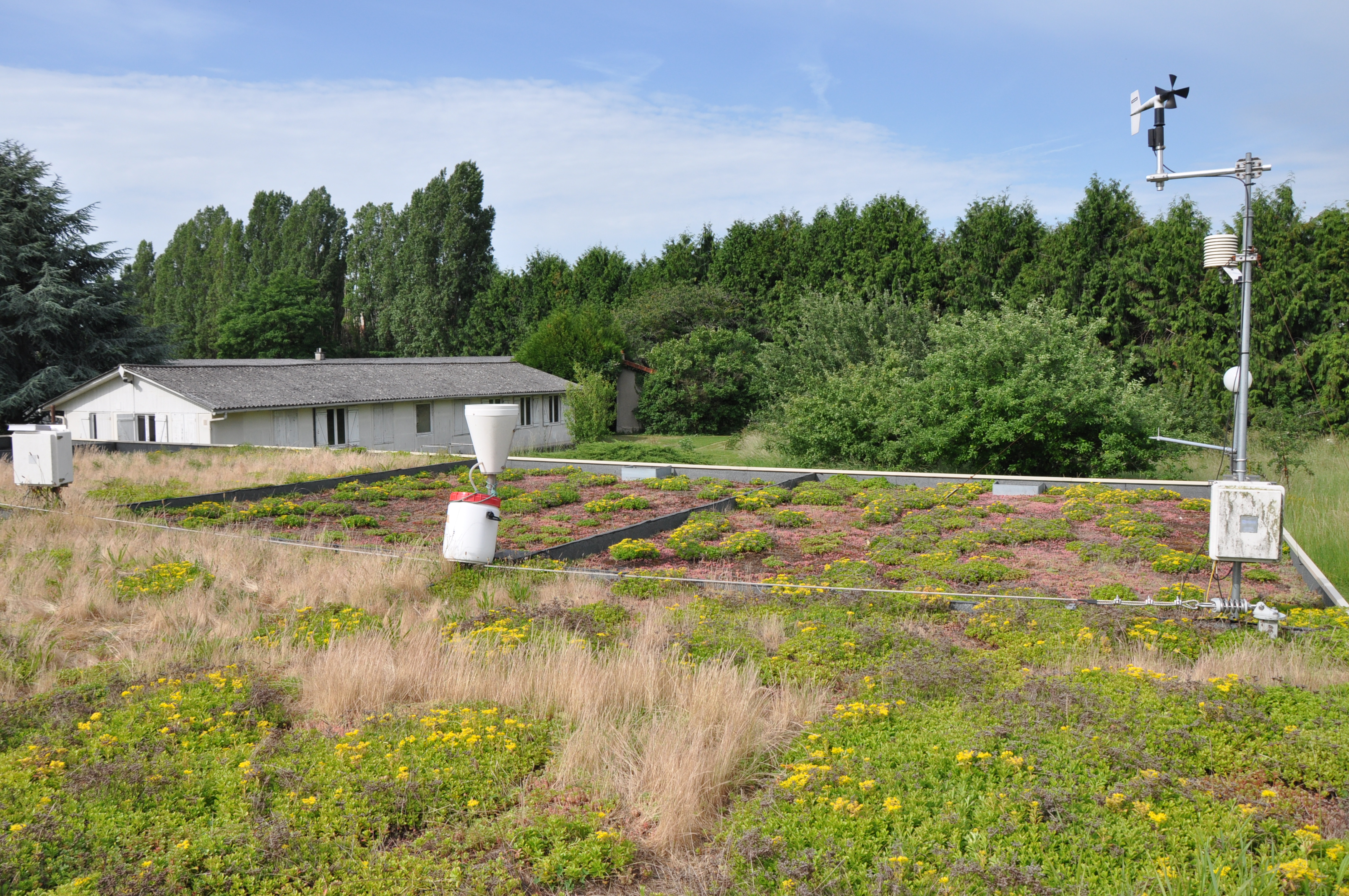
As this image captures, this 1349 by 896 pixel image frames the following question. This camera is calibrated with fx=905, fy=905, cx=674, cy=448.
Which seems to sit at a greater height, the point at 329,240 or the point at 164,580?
the point at 329,240

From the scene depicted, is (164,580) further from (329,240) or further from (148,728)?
(329,240)

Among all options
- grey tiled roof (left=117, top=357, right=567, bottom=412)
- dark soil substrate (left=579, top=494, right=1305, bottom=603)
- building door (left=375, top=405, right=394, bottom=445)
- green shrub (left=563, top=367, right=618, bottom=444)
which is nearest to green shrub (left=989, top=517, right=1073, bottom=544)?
dark soil substrate (left=579, top=494, right=1305, bottom=603)

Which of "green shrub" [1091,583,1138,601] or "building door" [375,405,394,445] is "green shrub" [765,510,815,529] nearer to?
"green shrub" [1091,583,1138,601]

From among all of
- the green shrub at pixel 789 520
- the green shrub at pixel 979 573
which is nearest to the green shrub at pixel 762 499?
the green shrub at pixel 789 520

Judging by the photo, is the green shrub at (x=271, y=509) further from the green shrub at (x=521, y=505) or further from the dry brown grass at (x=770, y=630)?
the dry brown grass at (x=770, y=630)

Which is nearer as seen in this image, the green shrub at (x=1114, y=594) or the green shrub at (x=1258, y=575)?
the green shrub at (x=1114, y=594)

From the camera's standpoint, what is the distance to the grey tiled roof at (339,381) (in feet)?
85.9

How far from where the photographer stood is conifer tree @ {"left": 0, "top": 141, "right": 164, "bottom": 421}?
29953 mm

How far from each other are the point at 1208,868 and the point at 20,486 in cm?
1516

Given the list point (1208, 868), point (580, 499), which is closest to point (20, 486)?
point (580, 499)

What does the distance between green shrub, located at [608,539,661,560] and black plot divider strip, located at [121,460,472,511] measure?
7.05 m

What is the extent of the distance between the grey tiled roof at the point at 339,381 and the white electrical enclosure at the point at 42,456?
42.0 feet

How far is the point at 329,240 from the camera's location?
197ft

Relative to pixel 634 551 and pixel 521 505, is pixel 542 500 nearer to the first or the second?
pixel 521 505
